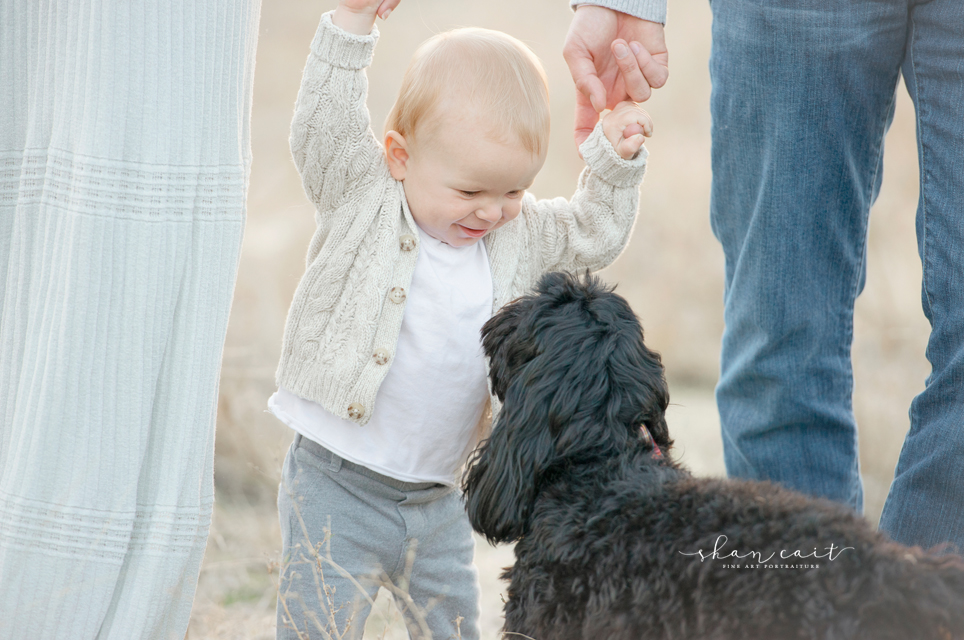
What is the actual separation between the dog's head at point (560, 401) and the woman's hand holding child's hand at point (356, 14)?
809mm

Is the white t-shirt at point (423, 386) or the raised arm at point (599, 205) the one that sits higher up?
the raised arm at point (599, 205)

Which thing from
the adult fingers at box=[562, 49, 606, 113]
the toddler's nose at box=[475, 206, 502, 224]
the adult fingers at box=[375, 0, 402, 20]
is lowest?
the toddler's nose at box=[475, 206, 502, 224]

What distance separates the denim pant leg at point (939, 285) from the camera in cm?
212

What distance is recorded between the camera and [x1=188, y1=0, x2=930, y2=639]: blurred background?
3.82m

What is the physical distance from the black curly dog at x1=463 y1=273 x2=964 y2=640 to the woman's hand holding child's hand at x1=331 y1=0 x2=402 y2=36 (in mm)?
774

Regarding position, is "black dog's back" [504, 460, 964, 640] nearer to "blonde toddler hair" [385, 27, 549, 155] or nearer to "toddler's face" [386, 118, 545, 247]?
"toddler's face" [386, 118, 545, 247]

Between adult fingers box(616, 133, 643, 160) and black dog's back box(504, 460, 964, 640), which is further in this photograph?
adult fingers box(616, 133, 643, 160)

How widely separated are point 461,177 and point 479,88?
0.23 m

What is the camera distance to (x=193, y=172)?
5.77ft

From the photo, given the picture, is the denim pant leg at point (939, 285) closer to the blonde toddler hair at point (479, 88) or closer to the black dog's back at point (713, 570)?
the black dog's back at point (713, 570)

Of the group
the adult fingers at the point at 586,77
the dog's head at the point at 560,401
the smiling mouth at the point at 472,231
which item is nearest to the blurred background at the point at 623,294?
the dog's head at the point at 560,401

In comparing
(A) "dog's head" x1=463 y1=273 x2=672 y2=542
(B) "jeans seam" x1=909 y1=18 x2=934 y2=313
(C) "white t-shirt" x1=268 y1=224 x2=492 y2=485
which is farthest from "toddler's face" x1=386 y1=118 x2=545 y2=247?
(B) "jeans seam" x1=909 y1=18 x2=934 y2=313

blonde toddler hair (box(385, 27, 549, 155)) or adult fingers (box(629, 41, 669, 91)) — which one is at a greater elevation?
adult fingers (box(629, 41, 669, 91))

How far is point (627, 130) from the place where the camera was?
226cm
